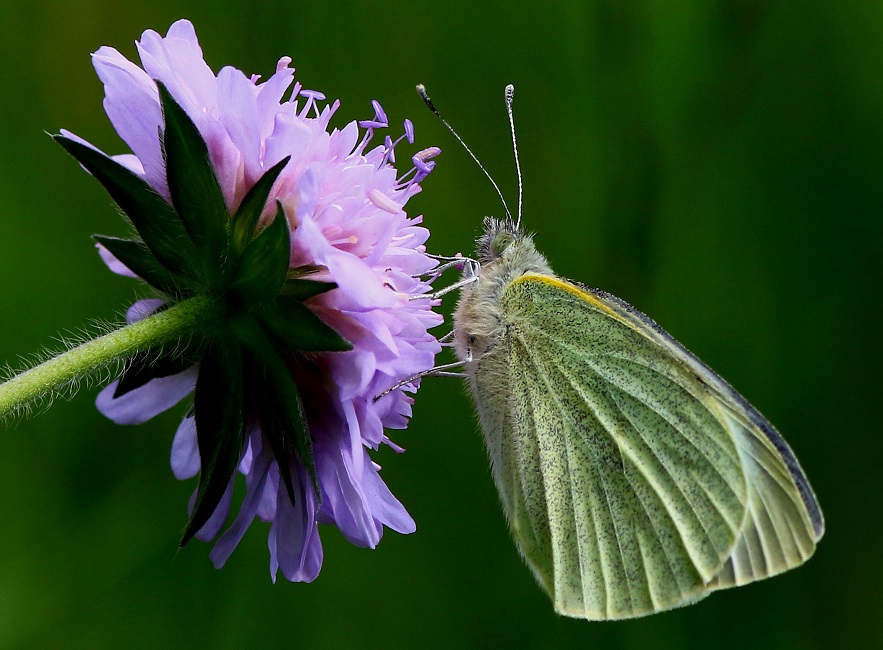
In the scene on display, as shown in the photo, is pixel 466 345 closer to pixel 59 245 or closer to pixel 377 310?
pixel 377 310

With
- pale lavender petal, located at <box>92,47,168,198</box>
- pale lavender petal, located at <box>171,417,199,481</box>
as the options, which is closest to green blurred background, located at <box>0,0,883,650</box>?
pale lavender petal, located at <box>171,417,199,481</box>

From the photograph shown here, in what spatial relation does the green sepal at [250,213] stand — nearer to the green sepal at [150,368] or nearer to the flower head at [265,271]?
the flower head at [265,271]

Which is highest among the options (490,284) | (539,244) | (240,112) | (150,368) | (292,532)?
(539,244)

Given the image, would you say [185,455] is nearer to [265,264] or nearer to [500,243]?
[265,264]

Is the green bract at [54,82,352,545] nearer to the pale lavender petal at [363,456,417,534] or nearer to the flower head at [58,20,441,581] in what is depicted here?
the flower head at [58,20,441,581]

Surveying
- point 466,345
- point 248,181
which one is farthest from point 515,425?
point 248,181

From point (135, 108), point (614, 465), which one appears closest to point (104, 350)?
point (135, 108)
